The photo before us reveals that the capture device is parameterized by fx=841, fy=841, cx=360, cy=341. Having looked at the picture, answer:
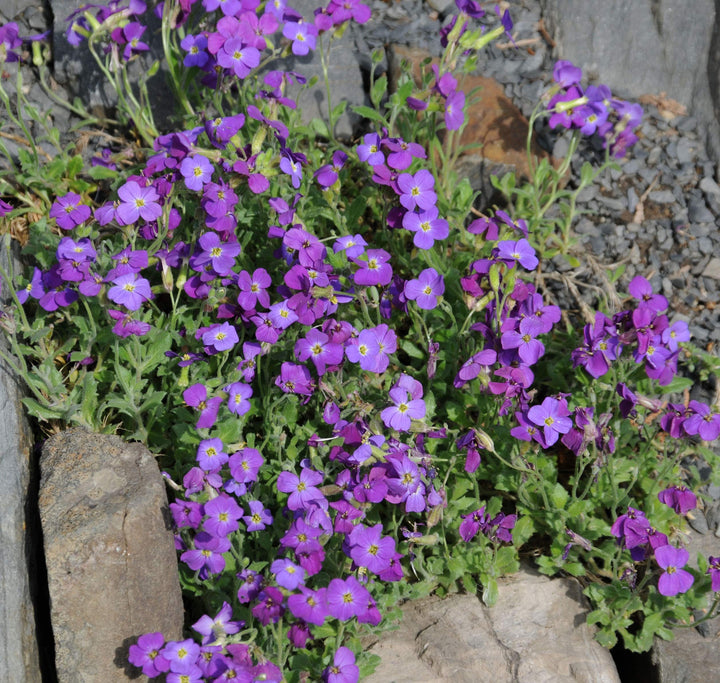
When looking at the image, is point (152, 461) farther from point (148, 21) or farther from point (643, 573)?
point (148, 21)

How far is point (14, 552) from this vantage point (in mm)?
2889

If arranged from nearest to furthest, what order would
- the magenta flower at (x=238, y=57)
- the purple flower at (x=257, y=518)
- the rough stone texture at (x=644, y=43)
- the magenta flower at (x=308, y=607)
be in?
the magenta flower at (x=308, y=607)
the purple flower at (x=257, y=518)
the magenta flower at (x=238, y=57)
the rough stone texture at (x=644, y=43)

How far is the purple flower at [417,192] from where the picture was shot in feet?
11.3

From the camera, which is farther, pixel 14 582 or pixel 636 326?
pixel 636 326

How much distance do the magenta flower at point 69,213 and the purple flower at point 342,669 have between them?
A: 2016 mm

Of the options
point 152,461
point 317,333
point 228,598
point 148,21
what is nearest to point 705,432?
point 317,333

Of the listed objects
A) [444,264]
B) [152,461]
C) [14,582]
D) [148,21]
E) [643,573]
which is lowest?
[643,573]

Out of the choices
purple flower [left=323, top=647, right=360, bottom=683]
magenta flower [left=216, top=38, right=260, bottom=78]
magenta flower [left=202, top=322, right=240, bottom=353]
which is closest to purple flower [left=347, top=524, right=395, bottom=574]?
purple flower [left=323, top=647, right=360, bottom=683]

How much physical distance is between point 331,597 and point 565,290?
6.94ft

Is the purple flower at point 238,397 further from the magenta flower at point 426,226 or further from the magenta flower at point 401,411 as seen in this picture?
the magenta flower at point 426,226

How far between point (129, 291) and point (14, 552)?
3.29ft

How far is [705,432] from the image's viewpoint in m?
3.14

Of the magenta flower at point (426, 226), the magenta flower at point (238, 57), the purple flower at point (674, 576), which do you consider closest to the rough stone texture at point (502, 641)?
the purple flower at point (674, 576)

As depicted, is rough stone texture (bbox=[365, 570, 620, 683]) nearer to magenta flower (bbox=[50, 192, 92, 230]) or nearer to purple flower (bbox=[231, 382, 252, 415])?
purple flower (bbox=[231, 382, 252, 415])
